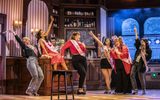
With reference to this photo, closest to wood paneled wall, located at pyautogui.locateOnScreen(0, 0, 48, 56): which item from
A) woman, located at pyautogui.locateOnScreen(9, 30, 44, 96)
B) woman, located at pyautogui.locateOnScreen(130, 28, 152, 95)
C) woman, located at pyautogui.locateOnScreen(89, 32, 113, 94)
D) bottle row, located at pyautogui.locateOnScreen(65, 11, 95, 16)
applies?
bottle row, located at pyautogui.locateOnScreen(65, 11, 95, 16)

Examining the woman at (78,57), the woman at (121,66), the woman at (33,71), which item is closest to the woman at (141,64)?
the woman at (121,66)

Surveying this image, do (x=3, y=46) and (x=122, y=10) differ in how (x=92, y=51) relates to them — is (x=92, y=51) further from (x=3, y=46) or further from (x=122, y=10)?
(x=3, y=46)

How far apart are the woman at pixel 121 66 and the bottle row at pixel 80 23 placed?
3303mm

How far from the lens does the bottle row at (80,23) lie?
11.2 m

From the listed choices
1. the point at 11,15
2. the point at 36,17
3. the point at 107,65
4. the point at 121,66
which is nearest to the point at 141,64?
the point at 121,66

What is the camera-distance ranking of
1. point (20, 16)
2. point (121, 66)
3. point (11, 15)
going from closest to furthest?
1. point (121, 66)
2. point (11, 15)
3. point (20, 16)

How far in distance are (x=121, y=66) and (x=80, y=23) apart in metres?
3.62

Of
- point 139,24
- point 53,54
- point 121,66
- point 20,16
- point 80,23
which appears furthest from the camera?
point 139,24

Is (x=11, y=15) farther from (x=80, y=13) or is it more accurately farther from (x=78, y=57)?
(x=80, y=13)

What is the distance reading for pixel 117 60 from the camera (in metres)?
8.05

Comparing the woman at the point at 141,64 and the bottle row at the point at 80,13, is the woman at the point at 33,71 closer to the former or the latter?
the woman at the point at 141,64

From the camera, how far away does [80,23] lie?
11.3m

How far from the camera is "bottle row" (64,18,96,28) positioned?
11.2 m

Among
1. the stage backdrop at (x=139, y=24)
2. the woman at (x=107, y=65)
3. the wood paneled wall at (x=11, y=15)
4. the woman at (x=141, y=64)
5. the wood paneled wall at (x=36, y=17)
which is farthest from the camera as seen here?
the stage backdrop at (x=139, y=24)
